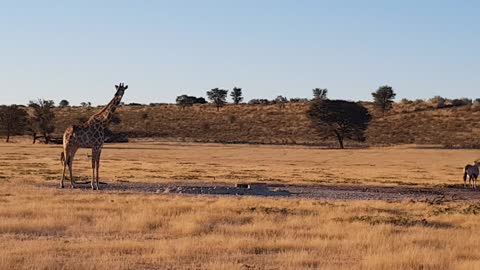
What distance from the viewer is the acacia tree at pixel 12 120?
10775cm

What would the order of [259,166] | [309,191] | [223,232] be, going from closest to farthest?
[223,232], [309,191], [259,166]

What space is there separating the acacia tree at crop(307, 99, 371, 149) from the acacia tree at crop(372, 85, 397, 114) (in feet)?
111

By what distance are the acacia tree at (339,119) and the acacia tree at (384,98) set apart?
33.8 m

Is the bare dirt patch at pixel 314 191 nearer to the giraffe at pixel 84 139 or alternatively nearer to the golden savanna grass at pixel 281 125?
the giraffe at pixel 84 139

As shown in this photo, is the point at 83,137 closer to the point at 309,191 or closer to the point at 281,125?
the point at 309,191

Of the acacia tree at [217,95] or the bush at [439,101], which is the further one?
the acacia tree at [217,95]

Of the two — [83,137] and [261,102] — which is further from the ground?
[261,102]

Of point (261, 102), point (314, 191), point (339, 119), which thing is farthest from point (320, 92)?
point (314, 191)

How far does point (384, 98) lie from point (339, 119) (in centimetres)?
3939

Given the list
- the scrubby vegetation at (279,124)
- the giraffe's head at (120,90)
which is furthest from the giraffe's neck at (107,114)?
the scrubby vegetation at (279,124)

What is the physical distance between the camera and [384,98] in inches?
5650

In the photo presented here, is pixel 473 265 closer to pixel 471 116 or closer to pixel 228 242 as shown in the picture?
pixel 228 242

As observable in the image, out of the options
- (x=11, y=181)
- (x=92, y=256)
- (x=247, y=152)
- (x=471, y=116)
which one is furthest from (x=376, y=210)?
(x=471, y=116)

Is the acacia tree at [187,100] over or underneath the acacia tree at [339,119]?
over
